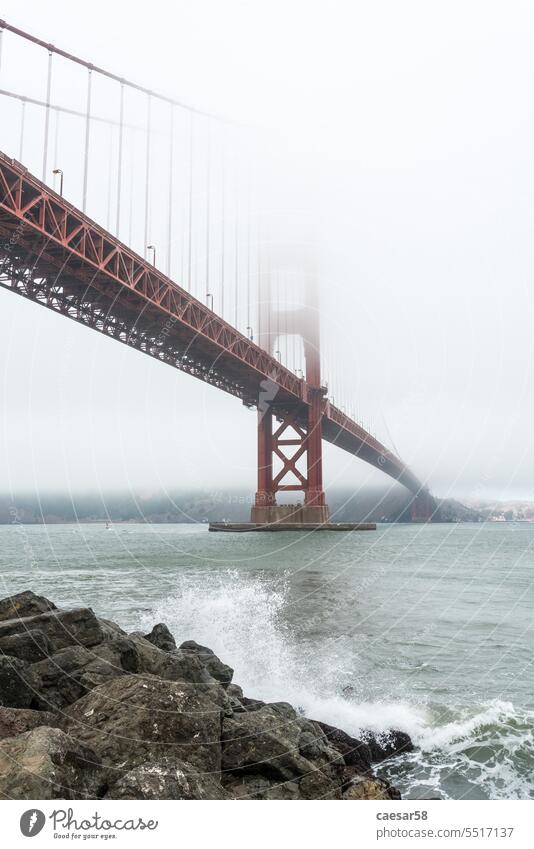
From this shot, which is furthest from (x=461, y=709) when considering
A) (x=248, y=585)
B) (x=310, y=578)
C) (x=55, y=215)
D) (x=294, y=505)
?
(x=294, y=505)

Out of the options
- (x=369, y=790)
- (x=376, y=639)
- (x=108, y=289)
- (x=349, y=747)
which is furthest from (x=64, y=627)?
(x=108, y=289)

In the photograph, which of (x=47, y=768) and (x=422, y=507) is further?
(x=422, y=507)

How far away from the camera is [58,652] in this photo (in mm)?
5312

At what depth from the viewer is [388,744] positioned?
5402mm

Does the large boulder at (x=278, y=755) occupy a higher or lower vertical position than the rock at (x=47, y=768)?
lower

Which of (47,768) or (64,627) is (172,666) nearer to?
(64,627)

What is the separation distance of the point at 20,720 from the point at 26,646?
60.0 inches

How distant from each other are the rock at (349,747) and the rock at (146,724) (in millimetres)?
1197

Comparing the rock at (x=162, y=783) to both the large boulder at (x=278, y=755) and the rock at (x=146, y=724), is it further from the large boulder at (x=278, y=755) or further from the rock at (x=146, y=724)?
the large boulder at (x=278, y=755)

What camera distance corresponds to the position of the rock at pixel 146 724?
12.2 feet

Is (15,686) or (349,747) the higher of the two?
(15,686)

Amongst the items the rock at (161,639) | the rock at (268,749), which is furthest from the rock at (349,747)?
the rock at (161,639)

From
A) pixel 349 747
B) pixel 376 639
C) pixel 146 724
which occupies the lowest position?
pixel 376 639
